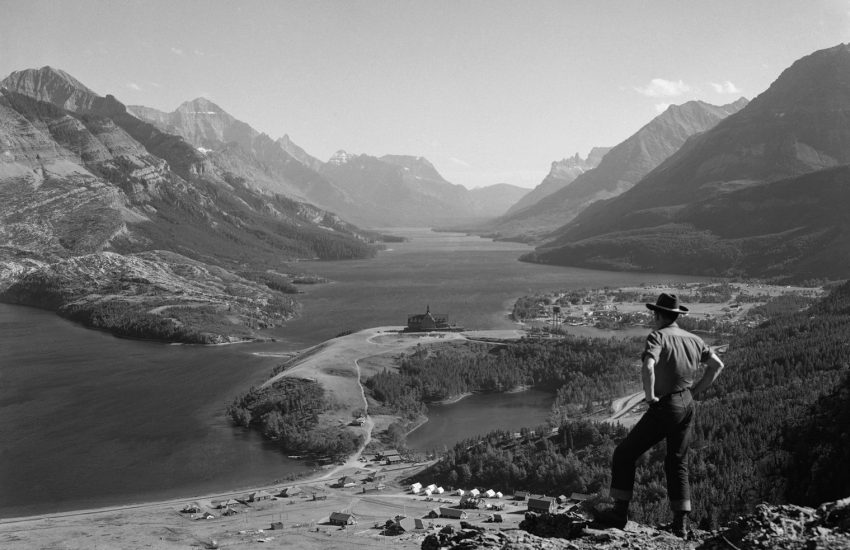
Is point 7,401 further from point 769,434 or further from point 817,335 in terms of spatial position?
point 817,335

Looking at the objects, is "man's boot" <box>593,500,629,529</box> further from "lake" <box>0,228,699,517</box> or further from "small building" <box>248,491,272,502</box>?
"lake" <box>0,228,699,517</box>

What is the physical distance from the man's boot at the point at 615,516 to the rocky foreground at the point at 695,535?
0.17 m

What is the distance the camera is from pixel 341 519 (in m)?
50.4

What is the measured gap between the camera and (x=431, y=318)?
421 feet

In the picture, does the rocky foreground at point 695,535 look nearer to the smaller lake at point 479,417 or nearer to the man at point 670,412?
the man at point 670,412

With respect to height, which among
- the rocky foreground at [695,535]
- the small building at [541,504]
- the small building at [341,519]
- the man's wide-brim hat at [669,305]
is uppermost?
the man's wide-brim hat at [669,305]

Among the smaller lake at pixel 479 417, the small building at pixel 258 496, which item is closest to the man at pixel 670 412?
the small building at pixel 258 496

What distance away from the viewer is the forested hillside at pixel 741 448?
40.2 meters

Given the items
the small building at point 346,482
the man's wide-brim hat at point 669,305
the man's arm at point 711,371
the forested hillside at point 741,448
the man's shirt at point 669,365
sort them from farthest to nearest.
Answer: the small building at point 346,482
the forested hillside at point 741,448
the man's wide-brim hat at point 669,305
the man's arm at point 711,371
the man's shirt at point 669,365

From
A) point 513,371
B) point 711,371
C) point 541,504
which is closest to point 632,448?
point 711,371

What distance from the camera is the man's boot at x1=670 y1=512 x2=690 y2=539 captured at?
12.9 metres

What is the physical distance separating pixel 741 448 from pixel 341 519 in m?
29.0

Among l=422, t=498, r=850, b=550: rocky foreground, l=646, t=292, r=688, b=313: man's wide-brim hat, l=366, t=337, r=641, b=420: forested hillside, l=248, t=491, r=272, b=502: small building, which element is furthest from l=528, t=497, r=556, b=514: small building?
l=646, t=292, r=688, b=313: man's wide-brim hat

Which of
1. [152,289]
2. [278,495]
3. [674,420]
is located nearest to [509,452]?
[278,495]
